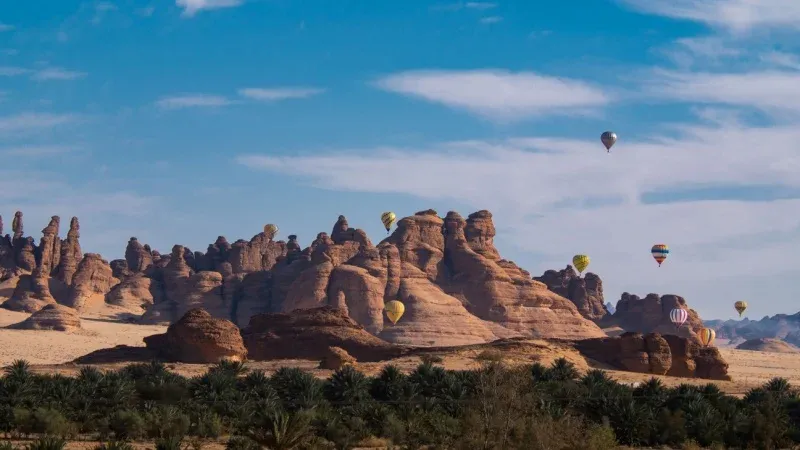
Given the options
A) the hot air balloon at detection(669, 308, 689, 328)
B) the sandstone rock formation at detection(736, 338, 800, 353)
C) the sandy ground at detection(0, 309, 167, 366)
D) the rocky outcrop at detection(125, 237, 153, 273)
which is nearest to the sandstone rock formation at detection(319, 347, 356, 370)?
the sandy ground at detection(0, 309, 167, 366)

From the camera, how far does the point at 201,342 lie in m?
57.6

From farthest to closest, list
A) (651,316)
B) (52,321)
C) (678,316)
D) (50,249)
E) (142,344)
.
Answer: (50,249) → (651,316) → (678,316) → (52,321) → (142,344)

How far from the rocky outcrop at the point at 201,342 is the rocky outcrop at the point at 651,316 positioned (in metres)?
74.9

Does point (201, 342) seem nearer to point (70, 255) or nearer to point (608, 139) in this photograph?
point (608, 139)

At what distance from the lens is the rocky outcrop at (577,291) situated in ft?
418

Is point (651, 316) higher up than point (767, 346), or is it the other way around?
point (651, 316)

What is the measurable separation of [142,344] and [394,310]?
22.6 m

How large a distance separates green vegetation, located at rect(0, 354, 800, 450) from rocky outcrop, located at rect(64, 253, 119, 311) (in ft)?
282

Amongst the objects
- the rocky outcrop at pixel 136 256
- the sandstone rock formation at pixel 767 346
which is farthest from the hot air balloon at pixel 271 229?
the sandstone rock formation at pixel 767 346

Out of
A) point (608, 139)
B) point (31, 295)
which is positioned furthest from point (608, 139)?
point (31, 295)

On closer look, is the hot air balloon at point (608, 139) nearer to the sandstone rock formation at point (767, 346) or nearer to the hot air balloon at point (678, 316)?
the hot air balloon at point (678, 316)

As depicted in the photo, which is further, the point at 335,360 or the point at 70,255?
the point at 70,255

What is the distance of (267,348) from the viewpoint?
61.3 metres

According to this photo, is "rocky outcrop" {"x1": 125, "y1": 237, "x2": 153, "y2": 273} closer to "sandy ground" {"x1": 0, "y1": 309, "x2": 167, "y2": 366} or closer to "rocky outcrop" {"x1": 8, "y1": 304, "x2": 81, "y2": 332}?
"sandy ground" {"x1": 0, "y1": 309, "x2": 167, "y2": 366}
